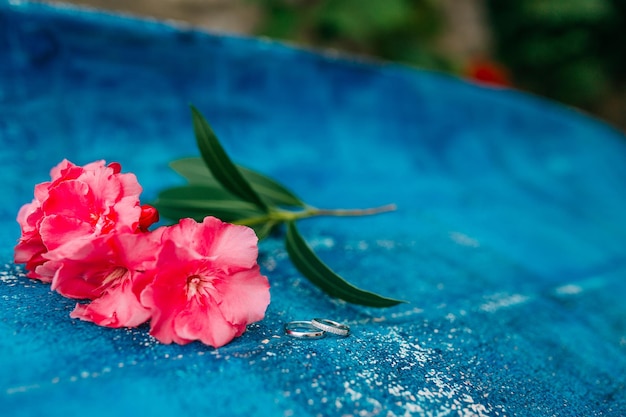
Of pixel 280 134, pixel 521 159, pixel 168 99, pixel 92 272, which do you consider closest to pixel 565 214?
pixel 521 159

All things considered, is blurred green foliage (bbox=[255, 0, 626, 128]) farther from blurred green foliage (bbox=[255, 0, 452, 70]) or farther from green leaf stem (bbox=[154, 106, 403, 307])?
green leaf stem (bbox=[154, 106, 403, 307])

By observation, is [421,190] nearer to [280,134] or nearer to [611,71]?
[280,134]

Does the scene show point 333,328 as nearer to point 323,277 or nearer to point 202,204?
point 323,277

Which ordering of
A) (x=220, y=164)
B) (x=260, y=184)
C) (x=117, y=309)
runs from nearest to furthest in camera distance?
→ (x=117, y=309), (x=220, y=164), (x=260, y=184)

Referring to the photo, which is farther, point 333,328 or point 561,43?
point 561,43

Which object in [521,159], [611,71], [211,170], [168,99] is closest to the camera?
[211,170]

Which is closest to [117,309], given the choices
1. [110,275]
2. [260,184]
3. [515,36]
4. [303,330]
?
[110,275]
